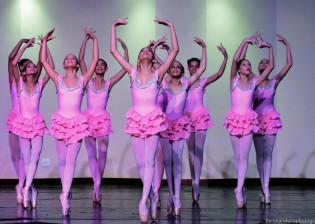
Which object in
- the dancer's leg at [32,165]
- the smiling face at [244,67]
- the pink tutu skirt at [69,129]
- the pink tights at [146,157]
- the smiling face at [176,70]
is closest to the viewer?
the pink tights at [146,157]

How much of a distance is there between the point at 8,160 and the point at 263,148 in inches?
196

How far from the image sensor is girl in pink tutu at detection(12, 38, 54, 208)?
23.5ft

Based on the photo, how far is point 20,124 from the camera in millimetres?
7355

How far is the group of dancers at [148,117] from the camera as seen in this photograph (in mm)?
6188

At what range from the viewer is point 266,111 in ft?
25.9

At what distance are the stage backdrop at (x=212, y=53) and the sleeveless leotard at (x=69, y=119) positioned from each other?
388cm

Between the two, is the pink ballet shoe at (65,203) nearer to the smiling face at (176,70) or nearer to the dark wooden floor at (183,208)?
the dark wooden floor at (183,208)

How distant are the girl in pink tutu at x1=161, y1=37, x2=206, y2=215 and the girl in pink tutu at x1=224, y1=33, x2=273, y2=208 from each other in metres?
0.48

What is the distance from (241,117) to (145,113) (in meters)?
1.55

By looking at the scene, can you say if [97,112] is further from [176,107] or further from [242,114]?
[242,114]

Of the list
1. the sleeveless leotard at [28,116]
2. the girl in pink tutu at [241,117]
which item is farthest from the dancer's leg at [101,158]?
the girl in pink tutu at [241,117]

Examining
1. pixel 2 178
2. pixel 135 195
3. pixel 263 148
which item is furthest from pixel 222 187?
pixel 2 178

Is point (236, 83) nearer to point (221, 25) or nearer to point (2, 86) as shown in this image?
point (221, 25)

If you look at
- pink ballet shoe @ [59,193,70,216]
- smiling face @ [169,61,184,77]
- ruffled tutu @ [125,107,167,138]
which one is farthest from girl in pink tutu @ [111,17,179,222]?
pink ballet shoe @ [59,193,70,216]
